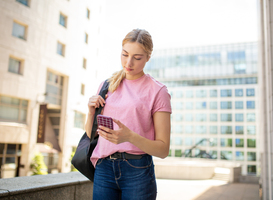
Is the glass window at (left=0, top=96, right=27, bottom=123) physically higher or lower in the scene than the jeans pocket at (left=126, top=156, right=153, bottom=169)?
higher

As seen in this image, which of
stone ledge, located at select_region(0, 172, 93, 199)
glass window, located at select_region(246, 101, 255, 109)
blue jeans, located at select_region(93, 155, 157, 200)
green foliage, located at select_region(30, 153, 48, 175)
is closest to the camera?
blue jeans, located at select_region(93, 155, 157, 200)

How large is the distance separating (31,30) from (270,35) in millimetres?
17674

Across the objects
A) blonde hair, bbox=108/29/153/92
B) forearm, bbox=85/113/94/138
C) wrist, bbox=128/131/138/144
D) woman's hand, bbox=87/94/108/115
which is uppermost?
blonde hair, bbox=108/29/153/92

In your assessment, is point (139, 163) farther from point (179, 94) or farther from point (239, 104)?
point (179, 94)

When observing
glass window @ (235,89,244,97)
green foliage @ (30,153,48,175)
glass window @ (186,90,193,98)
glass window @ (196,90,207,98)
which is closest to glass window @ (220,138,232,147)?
glass window @ (235,89,244,97)

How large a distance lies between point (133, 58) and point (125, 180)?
77cm

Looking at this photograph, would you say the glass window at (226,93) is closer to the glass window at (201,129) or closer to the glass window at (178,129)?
the glass window at (201,129)

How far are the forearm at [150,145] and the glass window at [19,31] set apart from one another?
19729mm

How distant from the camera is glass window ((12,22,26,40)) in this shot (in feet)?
62.3

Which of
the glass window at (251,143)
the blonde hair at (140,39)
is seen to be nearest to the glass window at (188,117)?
the glass window at (251,143)

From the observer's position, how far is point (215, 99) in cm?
6644

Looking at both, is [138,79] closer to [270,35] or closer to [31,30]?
[270,35]

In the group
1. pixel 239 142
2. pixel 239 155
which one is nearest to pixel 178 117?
pixel 239 142

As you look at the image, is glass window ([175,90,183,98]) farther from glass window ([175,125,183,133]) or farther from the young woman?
the young woman
